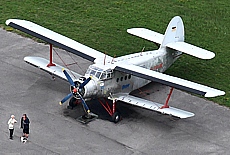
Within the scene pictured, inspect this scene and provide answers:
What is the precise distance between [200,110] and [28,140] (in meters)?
8.94

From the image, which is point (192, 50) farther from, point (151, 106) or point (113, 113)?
point (113, 113)

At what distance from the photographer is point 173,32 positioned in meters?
32.5

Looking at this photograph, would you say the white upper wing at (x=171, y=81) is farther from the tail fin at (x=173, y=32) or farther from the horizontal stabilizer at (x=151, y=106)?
the tail fin at (x=173, y=32)

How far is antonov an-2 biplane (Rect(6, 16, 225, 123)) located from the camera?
26766 millimetres

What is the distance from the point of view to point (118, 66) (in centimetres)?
2761

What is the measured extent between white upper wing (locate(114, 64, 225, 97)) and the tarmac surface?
8.01ft

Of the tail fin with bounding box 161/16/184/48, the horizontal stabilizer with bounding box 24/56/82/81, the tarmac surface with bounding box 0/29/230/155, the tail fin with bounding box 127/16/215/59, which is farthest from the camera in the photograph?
the tail fin with bounding box 161/16/184/48

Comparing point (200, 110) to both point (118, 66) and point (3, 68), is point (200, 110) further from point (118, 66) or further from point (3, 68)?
A: point (3, 68)

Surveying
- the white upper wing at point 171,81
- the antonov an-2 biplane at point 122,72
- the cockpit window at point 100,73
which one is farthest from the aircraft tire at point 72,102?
the white upper wing at point 171,81

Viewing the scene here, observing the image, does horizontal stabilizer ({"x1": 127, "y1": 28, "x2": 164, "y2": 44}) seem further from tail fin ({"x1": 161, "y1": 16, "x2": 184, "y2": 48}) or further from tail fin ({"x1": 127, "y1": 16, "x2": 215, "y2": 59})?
tail fin ({"x1": 161, "y1": 16, "x2": 184, "y2": 48})

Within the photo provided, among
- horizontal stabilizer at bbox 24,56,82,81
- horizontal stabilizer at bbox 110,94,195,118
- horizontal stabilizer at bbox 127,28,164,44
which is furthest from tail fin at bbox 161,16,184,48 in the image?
horizontal stabilizer at bbox 24,56,82,81

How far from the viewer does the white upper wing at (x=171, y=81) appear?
25547 millimetres

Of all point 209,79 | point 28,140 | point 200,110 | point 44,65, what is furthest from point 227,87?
point 28,140

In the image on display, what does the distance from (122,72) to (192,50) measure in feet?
16.2
